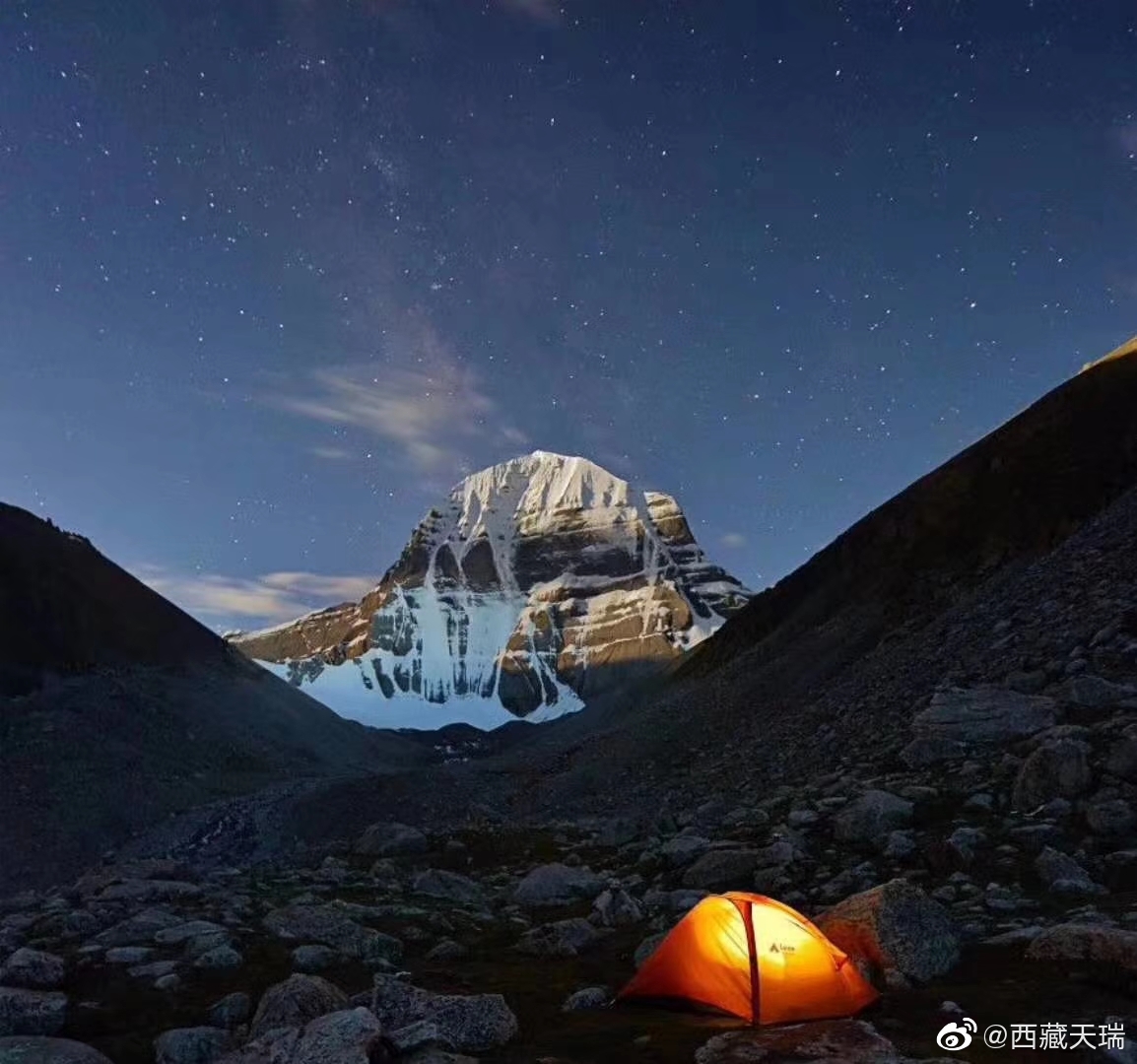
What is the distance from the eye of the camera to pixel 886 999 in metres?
6.90

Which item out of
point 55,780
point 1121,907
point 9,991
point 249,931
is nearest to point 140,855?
point 55,780

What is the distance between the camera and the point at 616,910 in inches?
431

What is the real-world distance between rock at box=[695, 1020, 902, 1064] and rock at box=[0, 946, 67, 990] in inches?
276

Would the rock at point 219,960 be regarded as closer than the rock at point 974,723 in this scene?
Yes

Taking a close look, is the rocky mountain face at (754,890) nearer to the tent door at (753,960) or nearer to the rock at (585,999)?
the rock at (585,999)

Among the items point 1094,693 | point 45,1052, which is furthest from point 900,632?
point 45,1052

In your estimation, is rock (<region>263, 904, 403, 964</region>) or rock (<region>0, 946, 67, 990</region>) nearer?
rock (<region>0, 946, 67, 990</region>)

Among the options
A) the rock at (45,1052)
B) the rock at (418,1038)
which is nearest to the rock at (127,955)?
the rock at (45,1052)

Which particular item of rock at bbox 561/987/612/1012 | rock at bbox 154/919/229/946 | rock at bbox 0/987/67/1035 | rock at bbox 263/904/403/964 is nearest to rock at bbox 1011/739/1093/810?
rock at bbox 561/987/612/1012

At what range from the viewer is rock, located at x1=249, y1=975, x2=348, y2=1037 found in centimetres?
665

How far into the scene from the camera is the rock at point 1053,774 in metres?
11.1

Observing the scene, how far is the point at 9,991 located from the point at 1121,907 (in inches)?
434

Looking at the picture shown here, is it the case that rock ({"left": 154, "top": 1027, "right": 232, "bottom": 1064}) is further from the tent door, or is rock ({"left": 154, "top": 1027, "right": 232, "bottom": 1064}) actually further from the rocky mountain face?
the tent door

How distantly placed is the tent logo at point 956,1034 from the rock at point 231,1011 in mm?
6008
